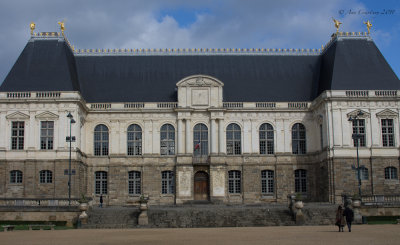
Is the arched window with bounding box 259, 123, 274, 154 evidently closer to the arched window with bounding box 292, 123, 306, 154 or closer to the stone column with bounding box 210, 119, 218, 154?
the arched window with bounding box 292, 123, 306, 154

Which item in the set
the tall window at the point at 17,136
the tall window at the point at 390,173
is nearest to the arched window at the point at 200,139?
the tall window at the point at 17,136

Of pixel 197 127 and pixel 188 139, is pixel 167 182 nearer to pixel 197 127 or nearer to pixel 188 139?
pixel 188 139

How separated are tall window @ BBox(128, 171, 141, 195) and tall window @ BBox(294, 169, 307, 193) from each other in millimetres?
14102

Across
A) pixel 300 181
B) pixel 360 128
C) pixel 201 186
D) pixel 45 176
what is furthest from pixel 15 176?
pixel 360 128

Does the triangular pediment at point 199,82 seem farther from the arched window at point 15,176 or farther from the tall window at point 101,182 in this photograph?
the arched window at point 15,176

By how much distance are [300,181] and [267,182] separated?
300 centimetres

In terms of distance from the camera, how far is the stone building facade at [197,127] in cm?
4644

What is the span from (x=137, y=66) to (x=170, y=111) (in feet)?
22.5

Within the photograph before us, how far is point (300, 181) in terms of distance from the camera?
50750 mm

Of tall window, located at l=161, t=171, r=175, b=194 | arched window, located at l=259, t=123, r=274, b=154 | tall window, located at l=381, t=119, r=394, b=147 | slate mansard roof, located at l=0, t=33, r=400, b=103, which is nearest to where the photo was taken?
tall window, located at l=381, t=119, r=394, b=147

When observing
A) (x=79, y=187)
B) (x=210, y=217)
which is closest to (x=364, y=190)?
(x=210, y=217)

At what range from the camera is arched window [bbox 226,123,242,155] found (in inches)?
2009

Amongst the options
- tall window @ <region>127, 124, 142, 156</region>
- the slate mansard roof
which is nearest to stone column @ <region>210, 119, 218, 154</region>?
the slate mansard roof

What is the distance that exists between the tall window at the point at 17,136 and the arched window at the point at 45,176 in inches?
114
